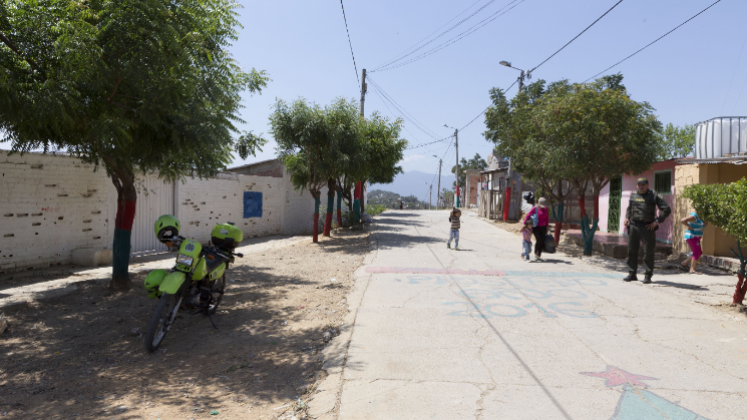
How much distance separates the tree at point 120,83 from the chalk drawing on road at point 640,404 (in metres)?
A: 5.96

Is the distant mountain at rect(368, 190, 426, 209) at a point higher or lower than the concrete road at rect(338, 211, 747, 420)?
higher

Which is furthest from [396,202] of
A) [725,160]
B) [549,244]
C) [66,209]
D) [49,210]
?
[49,210]

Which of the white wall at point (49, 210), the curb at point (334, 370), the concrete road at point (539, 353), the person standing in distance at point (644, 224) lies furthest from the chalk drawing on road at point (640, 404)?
A: the white wall at point (49, 210)

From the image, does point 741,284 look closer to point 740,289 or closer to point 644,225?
point 740,289

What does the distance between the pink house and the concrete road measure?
5.89 metres

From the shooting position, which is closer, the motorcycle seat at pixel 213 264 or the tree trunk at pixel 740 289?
the motorcycle seat at pixel 213 264

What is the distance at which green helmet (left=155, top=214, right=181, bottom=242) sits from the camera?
214 inches

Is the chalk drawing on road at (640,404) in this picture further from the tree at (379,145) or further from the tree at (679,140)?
the tree at (679,140)

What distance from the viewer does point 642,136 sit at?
12.0m

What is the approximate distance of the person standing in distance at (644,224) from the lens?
9.01m

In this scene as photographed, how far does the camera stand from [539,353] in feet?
16.2

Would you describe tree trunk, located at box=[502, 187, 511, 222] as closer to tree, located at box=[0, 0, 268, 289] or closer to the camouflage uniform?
the camouflage uniform

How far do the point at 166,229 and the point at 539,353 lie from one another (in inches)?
168

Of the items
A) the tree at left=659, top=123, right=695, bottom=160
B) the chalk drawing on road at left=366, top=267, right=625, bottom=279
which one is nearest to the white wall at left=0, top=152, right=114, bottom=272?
the chalk drawing on road at left=366, top=267, right=625, bottom=279
